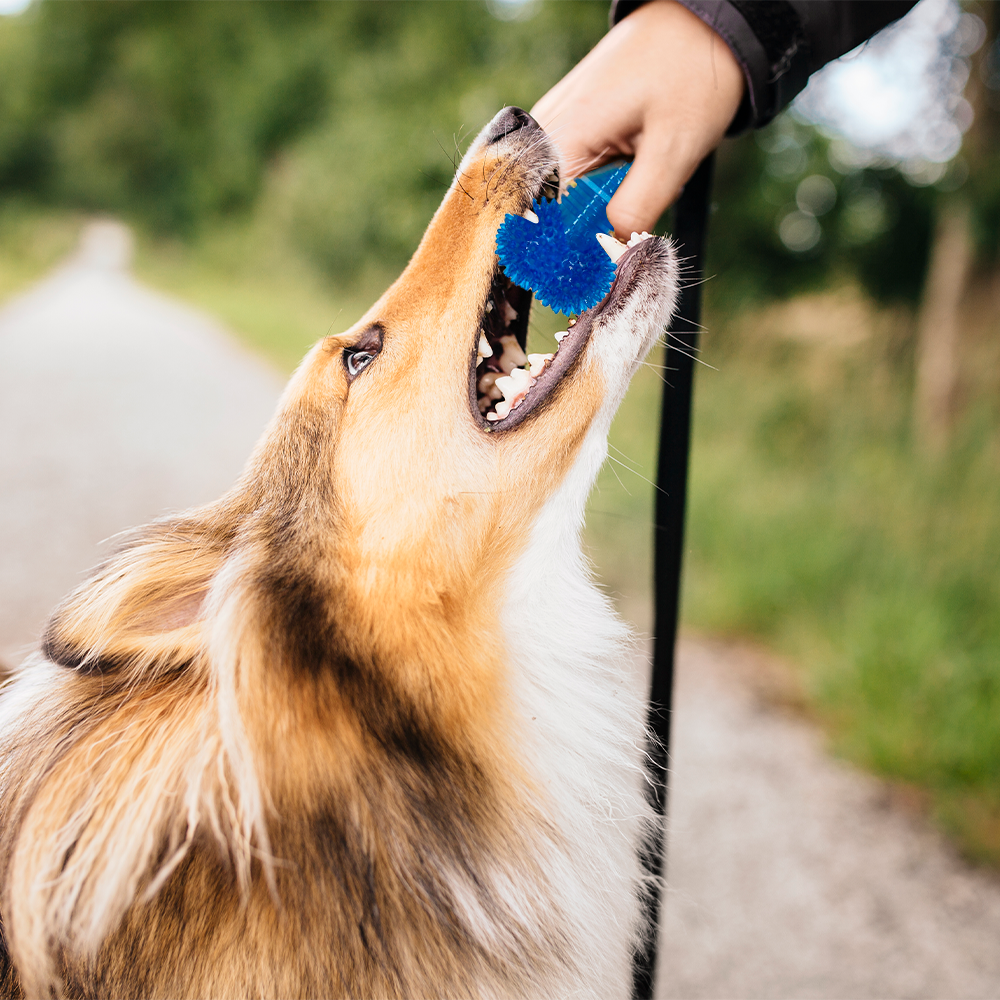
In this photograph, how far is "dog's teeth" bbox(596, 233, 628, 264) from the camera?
5.74 feet

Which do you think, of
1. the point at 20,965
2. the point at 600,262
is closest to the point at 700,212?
the point at 600,262

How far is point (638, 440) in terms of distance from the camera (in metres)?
5.86

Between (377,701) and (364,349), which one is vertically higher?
(364,349)

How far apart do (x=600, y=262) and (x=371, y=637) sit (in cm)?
100

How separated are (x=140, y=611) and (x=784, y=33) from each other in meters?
1.81

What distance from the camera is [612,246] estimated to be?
176cm

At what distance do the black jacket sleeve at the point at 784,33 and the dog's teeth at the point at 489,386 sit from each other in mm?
848

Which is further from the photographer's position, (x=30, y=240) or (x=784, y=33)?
(x=30, y=240)

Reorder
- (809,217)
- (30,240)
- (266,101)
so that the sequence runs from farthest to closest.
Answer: (266,101) < (30,240) < (809,217)

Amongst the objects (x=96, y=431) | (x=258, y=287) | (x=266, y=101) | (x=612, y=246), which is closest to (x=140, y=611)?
(x=612, y=246)

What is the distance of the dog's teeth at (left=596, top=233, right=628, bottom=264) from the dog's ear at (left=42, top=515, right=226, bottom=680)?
111 cm

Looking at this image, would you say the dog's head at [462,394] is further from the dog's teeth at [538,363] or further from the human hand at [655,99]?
the human hand at [655,99]

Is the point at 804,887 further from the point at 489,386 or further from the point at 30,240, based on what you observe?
the point at 30,240

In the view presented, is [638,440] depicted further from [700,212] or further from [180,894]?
[180,894]
